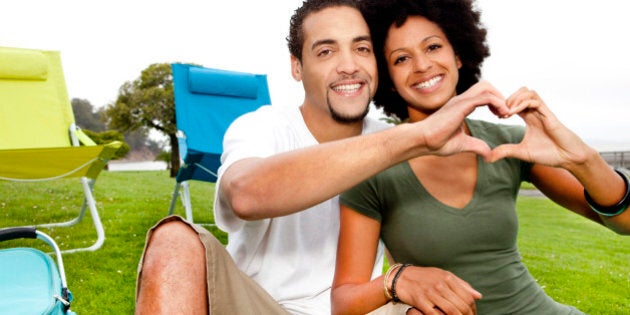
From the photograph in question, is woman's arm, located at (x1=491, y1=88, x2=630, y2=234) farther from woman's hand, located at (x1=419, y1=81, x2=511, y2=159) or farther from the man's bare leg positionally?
the man's bare leg

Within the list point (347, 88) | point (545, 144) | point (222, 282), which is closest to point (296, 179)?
point (222, 282)

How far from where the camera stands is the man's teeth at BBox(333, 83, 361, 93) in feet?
6.72

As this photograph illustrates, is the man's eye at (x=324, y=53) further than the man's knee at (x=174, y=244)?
Yes

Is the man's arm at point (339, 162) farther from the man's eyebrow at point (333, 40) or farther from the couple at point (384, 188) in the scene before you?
the man's eyebrow at point (333, 40)

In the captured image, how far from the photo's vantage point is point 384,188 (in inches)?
61.4

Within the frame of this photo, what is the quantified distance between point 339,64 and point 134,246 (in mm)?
3666

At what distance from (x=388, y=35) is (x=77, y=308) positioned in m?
2.69

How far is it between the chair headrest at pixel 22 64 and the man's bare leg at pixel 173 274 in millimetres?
5247

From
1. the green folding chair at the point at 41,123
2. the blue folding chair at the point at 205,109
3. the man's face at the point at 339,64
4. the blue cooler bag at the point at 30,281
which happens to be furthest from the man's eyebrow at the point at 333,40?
the blue folding chair at the point at 205,109

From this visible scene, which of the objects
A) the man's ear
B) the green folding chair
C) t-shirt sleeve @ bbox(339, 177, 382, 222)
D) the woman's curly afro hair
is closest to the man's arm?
t-shirt sleeve @ bbox(339, 177, 382, 222)

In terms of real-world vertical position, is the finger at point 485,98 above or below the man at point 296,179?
above

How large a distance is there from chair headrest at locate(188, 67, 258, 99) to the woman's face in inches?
179

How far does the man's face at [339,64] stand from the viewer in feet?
6.65

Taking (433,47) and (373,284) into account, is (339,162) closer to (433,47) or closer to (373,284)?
(373,284)
